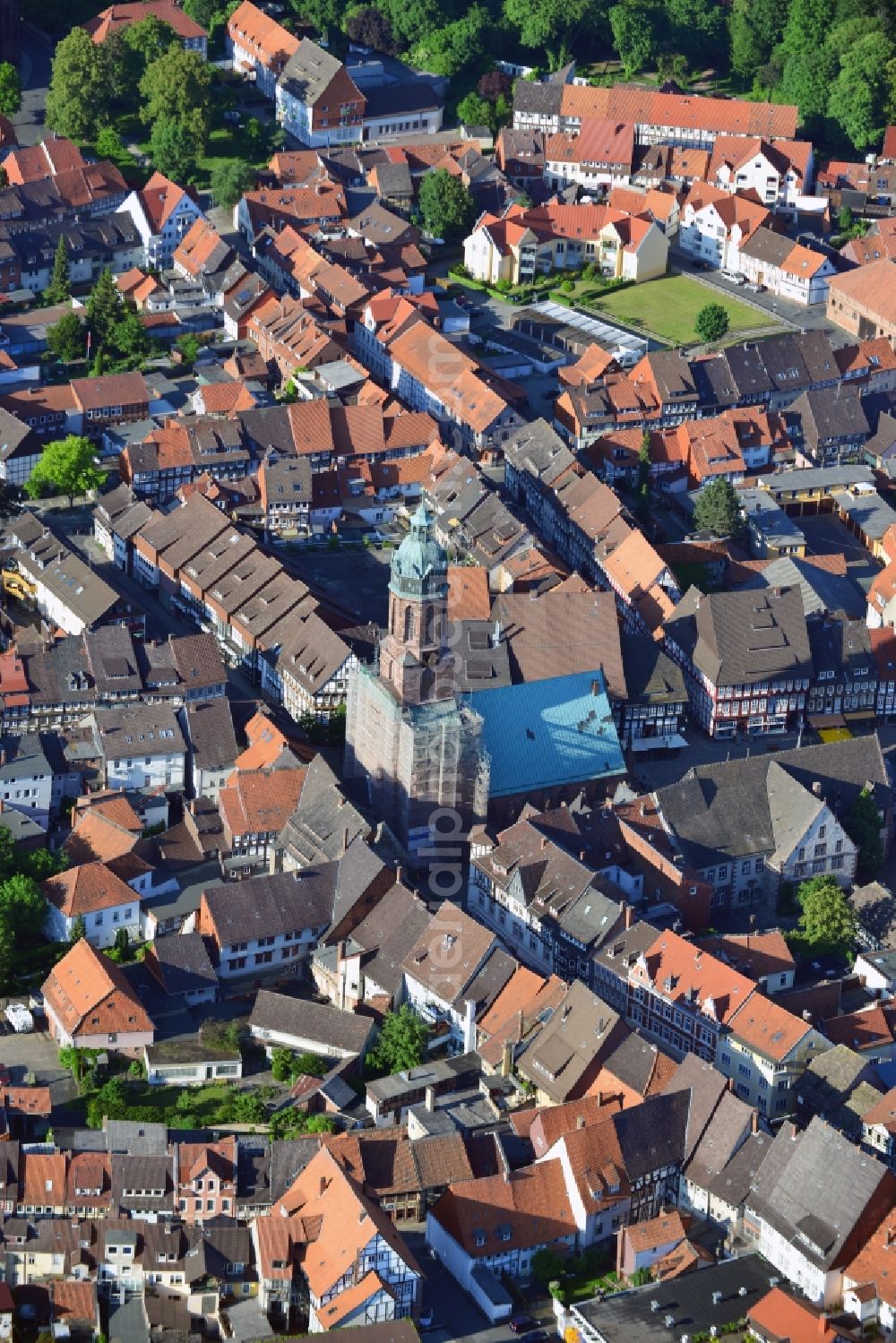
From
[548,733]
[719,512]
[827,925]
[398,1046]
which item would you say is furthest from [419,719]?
[719,512]

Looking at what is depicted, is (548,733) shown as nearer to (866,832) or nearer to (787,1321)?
(866,832)

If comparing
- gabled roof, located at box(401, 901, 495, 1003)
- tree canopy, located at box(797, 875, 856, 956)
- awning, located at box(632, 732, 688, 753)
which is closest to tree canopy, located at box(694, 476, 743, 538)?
awning, located at box(632, 732, 688, 753)

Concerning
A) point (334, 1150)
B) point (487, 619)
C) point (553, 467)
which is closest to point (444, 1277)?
point (334, 1150)

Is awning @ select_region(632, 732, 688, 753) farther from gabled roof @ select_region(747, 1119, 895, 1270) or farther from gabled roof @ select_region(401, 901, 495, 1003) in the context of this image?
gabled roof @ select_region(747, 1119, 895, 1270)

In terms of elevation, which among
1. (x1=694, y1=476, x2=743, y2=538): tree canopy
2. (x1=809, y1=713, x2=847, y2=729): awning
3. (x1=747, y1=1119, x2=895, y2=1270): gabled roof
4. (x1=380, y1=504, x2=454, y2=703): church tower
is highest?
(x1=380, y1=504, x2=454, y2=703): church tower

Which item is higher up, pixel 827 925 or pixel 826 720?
pixel 827 925

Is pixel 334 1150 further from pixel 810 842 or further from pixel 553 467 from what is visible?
pixel 553 467
